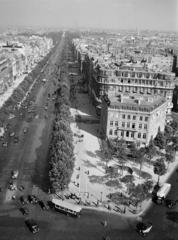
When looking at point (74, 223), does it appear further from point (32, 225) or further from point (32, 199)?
point (32, 199)

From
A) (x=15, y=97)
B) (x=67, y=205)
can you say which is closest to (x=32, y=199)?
(x=67, y=205)

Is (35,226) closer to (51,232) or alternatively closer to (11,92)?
(51,232)

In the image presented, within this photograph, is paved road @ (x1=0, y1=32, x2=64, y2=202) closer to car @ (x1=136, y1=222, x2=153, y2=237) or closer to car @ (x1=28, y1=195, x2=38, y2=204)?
car @ (x1=28, y1=195, x2=38, y2=204)

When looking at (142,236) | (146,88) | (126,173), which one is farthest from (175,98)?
(142,236)

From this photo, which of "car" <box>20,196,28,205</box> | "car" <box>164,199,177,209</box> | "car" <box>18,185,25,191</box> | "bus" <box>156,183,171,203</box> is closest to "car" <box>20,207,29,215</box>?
"car" <box>20,196,28,205</box>

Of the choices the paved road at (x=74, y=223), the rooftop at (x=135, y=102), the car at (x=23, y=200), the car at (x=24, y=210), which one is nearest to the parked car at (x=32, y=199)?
the car at (x=23, y=200)
